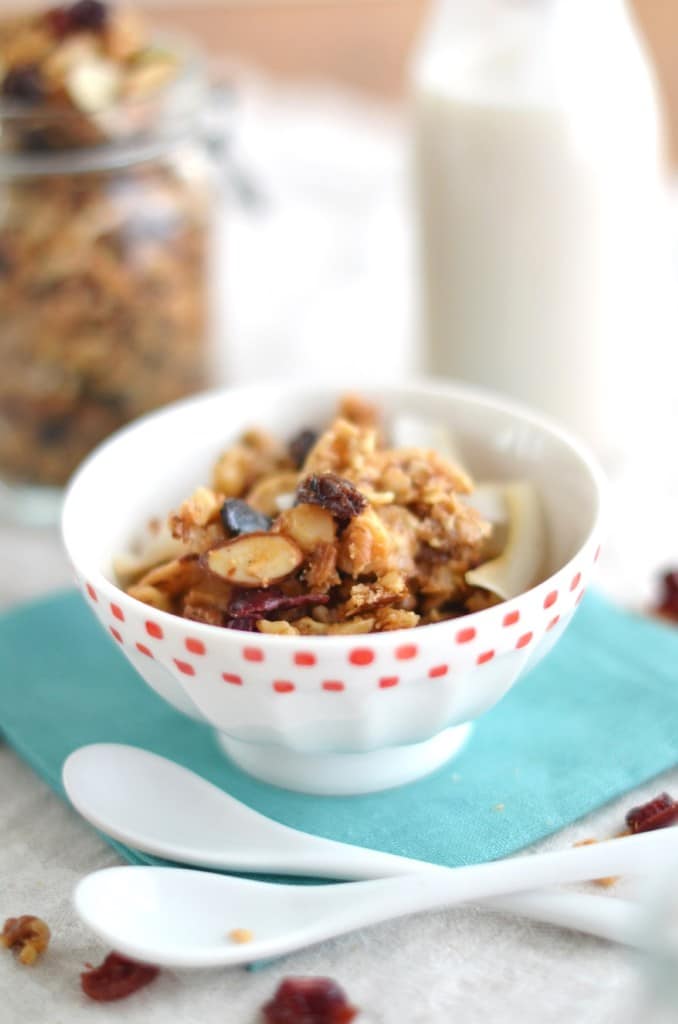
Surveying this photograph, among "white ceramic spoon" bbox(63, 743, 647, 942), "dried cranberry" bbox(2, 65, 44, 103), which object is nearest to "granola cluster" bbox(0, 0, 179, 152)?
"dried cranberry" bbox(2, 65, 44, 103)

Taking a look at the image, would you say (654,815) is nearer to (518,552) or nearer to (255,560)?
(518,552)

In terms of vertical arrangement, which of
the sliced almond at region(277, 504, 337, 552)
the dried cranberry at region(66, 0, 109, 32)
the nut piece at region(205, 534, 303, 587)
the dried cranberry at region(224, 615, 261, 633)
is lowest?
the dried cranberry at region(224, 615, 261, 633)

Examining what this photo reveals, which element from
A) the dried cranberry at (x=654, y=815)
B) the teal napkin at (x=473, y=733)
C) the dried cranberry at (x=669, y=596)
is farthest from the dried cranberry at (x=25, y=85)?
the dried cranberry at (x=654, y=815)

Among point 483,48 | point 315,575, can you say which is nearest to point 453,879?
point 315,575

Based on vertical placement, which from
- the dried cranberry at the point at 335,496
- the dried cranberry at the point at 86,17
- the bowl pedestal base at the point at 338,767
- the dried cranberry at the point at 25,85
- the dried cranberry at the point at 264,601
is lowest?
the bowl pedestal base at the point at 338,767

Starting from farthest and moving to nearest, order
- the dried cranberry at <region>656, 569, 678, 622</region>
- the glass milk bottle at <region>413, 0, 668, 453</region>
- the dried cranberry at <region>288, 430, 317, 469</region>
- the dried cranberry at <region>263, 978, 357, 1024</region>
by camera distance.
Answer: the glass milk bottle at <region>413, 0, 668, 453</region> < the dried cranberry at <region>656, 569, 678, 622</region> < the dried cranberry at <region>288, 430, 317, 469</region> < the dried cranberry at <region>263, 978, 357, 1024</region>

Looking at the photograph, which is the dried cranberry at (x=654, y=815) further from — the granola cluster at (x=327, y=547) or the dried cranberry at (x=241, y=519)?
the dried cranberry at (x=241, y=519)

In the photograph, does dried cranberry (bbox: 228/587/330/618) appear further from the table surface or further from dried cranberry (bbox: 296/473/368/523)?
the table surface
